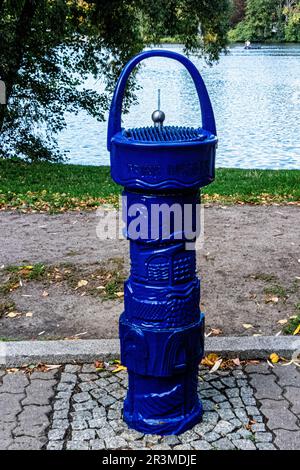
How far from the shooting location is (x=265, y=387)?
4.63m

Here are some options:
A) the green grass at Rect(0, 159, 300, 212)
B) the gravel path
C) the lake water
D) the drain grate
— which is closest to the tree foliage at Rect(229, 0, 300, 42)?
the lake water

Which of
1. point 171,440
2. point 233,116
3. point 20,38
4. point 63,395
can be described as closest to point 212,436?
point 171,440

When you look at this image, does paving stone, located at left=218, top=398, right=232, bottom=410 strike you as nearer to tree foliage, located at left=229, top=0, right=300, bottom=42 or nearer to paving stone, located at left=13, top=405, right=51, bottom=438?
paving stone, located at left=13, top=405, right=51, bottom=438

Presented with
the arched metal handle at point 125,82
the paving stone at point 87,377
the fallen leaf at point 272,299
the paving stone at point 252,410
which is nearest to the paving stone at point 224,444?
the paving stone at point 252,410

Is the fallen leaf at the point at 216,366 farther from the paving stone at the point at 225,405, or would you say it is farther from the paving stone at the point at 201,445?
the paving stone at the point at 201,445

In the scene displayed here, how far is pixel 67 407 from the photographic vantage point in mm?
4387

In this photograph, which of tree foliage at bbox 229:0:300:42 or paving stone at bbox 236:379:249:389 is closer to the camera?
paving stone at bbox 236:379:249:389

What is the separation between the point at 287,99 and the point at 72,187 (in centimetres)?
2459

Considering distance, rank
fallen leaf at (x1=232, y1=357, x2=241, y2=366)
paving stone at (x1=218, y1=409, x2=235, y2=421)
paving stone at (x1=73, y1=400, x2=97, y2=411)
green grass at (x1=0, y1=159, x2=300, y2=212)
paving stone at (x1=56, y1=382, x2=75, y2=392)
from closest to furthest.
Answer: paving stone at (x1=218, y1=409, x2=235, y2=421)
paving stone at (x1=73, y1=400, x2=97, y2=411)
paving stone at (x1=56, y1=382, x2=75, y2=392)
fallen leaf at (x1=232, y1=357, x2=241, y2=366)
green grass at (x1=0, y1=159, x2=300, y2=212)

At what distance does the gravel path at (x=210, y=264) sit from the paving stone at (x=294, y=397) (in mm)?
972

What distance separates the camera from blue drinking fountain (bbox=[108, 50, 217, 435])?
370 cm

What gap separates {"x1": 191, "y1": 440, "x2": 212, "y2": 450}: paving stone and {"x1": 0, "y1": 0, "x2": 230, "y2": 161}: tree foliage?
46.5ft

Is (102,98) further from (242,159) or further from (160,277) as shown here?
(160,277)

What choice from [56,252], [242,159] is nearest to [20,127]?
[242,159]
